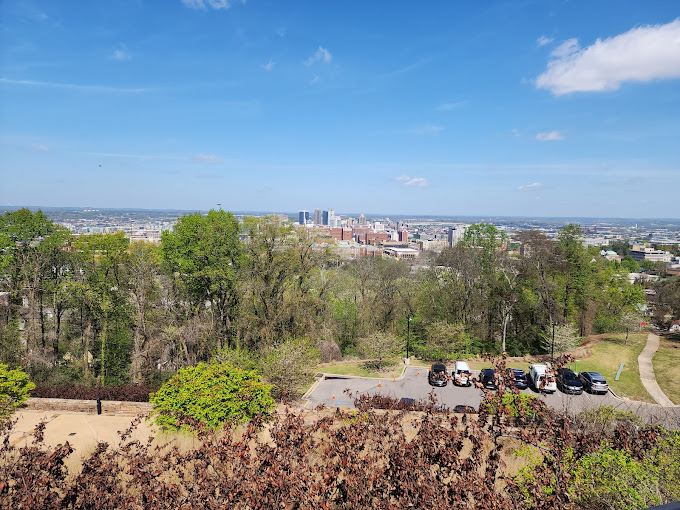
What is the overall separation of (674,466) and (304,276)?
833 inches

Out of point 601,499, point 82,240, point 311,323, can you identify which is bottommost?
point 311,323

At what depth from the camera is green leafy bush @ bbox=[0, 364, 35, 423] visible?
1358cm

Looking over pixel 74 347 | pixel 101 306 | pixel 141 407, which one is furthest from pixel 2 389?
pixel 74 347

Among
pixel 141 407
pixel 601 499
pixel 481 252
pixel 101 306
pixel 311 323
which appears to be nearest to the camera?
pixel 601 499

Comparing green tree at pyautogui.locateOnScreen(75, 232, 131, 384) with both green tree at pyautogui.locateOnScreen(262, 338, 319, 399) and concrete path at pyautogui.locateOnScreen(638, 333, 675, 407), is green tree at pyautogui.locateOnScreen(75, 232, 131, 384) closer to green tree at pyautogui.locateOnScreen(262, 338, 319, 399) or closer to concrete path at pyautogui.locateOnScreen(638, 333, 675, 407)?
green tree at pyautogui.locateOnScreen(262, 338, 319, 399)

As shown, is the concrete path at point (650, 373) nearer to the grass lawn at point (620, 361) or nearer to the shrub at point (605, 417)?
the grass lawn at point (620, 361)

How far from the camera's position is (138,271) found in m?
23.2

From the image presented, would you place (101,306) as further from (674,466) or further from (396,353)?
(674,466)

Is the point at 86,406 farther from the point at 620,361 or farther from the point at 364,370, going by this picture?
the point at 620,361

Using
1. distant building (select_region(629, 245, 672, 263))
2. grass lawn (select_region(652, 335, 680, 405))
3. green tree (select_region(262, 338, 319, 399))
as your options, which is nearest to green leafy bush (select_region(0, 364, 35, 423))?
green tree (select_region(262, 338, 319, 399))

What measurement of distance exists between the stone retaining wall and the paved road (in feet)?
23.6

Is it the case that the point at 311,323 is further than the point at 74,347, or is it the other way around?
the point at 311,323

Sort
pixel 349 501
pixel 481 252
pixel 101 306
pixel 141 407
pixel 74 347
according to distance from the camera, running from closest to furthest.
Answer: pixel 349 501 → pixel 141 407 → pixel 101 306 → pixel 74 347 → pixel 481 252

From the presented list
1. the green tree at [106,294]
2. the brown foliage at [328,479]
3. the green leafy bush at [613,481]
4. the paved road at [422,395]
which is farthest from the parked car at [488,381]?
the green tree at [106,294]
